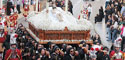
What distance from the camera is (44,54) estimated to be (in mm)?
16953

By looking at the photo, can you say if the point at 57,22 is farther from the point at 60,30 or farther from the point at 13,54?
the point at 13,54

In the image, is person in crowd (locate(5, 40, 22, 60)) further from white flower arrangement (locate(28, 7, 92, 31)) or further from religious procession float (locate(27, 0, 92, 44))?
white flower arrangement (locate(28, 7, 92, 31))

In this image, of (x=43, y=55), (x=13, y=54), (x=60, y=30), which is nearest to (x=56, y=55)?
(x=43, y=55)

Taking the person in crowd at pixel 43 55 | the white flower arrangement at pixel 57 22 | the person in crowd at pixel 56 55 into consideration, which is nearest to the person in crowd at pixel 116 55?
the person in crowd at pixel 56 55

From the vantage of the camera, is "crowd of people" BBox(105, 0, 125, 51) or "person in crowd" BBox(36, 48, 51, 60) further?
"crowd of people" BBox(105, 0, 125, 51)

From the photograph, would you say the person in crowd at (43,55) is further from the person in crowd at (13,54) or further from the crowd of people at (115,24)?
the crowd of people at (115,24)

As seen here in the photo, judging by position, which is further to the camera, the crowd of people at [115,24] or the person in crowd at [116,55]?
the crowd of people at [115,24]

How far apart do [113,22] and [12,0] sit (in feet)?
34.3

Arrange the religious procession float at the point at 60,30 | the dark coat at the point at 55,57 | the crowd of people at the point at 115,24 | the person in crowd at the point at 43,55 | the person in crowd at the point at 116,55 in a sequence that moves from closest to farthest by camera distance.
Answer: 1. the person in crowd at the point at 43,55
2. the dark coat at the point at 55,57
3. the person in crowd at the point at 116,55
4. the religious procession float at the point at 60,30
5. the crowd of people at the point at 115,24

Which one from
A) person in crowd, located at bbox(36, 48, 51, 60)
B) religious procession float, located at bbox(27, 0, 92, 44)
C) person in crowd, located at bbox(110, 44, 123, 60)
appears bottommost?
person in crowd, located at bbox(110, 44, 123, 60)

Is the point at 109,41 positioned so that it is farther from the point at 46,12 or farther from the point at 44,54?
the point at 44,54

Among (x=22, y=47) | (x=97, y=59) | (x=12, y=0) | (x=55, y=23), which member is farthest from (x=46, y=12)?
(x=12, y=0)

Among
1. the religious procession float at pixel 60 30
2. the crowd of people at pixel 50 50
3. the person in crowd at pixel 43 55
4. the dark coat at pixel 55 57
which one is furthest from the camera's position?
the religious procession float at pixel 60 30

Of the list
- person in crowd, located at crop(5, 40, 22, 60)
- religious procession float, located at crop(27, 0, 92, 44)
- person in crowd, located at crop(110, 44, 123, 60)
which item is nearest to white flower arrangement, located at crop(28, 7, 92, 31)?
religious procession float, located at crop(27, 0, 92, 44)
